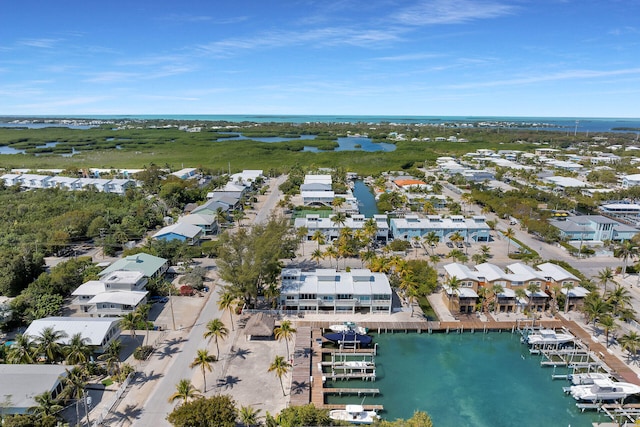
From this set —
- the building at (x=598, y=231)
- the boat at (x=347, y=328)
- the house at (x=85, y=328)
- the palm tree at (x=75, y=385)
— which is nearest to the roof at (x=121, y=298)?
the house at (x=85, y=328)

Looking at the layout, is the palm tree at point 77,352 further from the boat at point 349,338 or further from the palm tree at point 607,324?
the palm tree at point 607,324

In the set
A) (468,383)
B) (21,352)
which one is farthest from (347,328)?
(21,352)

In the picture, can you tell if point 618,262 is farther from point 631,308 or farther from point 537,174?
point 537,174

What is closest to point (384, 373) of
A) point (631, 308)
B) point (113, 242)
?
point (631, 308)

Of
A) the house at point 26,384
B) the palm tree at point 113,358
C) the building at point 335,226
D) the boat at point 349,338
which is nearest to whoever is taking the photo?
the house at point 26,384

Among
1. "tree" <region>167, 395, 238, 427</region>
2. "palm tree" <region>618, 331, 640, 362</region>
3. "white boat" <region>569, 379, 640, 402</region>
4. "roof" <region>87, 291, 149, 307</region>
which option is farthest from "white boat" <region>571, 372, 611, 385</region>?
"roof" <region>87, 291, 149, 307</region>
